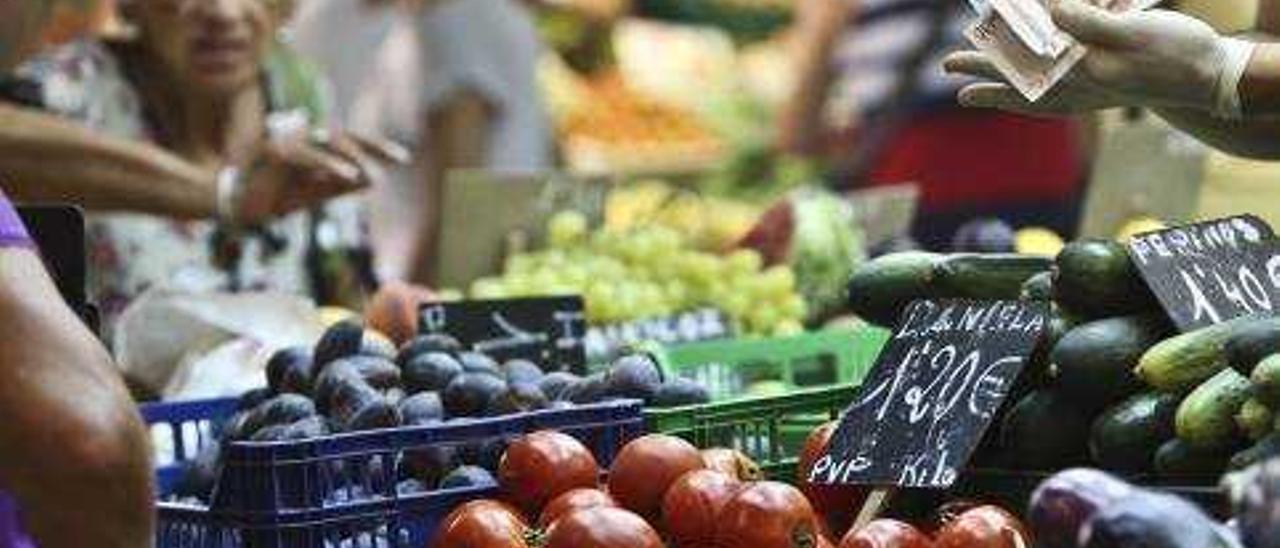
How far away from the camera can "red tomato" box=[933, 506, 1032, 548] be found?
9.04 ft

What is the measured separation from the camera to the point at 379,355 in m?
3.71

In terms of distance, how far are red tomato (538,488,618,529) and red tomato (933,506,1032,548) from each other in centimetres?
42

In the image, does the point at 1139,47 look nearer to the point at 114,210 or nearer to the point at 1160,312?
the point at 1160,312

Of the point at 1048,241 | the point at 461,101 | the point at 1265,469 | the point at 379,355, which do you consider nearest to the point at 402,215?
the point at 461,101

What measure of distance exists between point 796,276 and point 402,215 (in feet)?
7.76

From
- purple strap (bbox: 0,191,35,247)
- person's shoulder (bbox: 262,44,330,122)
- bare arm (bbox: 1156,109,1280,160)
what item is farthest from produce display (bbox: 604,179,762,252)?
purple strap (bbox: 0,191,35,247)

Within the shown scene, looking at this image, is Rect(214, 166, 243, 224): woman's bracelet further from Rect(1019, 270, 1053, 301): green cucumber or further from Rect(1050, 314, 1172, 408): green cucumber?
Rect(1050, 314, 1172, 408): green cucumber

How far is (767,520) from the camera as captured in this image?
9.30ft

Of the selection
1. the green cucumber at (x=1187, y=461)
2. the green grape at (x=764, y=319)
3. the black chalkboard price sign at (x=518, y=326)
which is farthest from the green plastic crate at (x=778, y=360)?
the green cucumber at (x=1187, y=461)

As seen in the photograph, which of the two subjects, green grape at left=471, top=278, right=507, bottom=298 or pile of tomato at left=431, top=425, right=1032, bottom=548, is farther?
green grape at left=471, top=278, right=507, bottom=298

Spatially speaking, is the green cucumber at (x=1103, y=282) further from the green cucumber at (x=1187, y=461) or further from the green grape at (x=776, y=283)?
the green grape at (x=776, y=283)

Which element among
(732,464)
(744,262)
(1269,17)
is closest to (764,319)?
(744,262)

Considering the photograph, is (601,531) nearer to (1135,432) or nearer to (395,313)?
(1135,432)

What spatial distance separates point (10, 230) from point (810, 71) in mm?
7016
